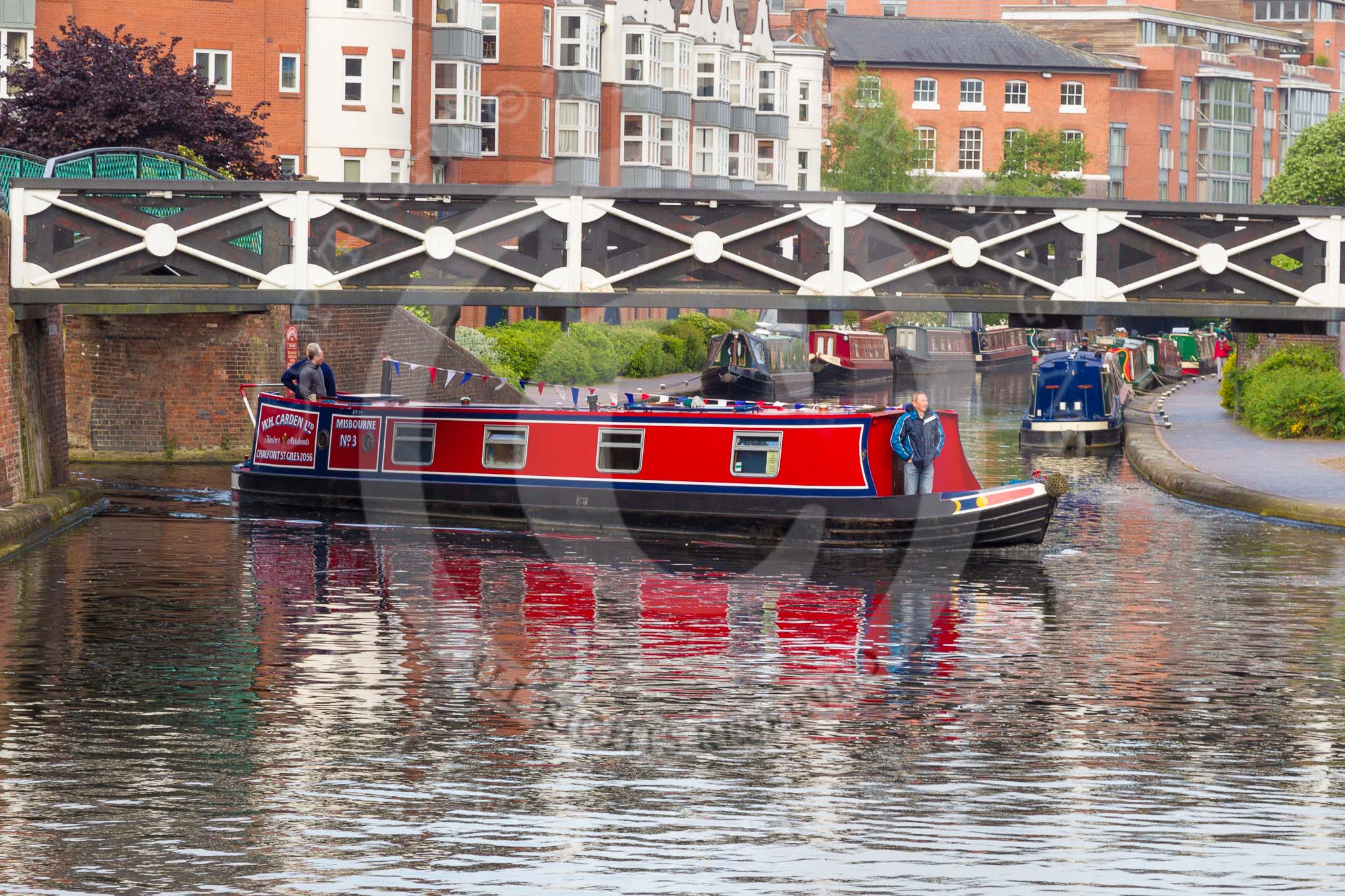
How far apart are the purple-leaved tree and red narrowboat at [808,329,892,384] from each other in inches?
1083

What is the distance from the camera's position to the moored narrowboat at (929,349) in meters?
71.4

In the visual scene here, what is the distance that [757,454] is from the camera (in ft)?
80.5

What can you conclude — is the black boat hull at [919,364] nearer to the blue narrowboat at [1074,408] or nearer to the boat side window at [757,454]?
the blue narrowboat at [1074,408]

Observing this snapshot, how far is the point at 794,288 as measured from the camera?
2292 cm

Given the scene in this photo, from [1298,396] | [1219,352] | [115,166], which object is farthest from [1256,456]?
[1219,352]

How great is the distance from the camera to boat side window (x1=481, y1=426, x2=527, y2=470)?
85.3 feet

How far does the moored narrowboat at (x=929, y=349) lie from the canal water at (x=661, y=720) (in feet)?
156

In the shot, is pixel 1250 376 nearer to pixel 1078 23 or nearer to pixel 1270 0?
pixel 1078 23

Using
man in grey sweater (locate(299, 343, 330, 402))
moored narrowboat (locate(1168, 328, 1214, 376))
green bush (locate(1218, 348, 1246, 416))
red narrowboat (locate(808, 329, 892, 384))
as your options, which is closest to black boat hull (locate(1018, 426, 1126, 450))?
green bush (locate(1218, 348, 1246, 416))

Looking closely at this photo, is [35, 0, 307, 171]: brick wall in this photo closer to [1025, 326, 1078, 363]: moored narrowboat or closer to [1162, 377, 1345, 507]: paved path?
[1162, 377, 1345, 507]: paved path

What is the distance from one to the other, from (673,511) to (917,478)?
10.3 ft

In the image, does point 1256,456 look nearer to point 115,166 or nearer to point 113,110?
point 115,166

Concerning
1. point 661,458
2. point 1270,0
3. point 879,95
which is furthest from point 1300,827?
point 1270,0

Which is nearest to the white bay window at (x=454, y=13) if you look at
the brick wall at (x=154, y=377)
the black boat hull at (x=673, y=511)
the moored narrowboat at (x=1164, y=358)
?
the brick wall at (x=154, y=377)
